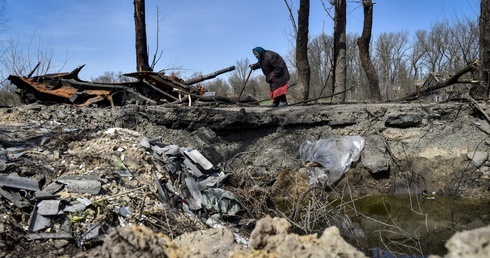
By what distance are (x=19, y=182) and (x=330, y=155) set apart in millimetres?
5207

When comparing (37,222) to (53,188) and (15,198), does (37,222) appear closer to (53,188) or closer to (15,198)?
(15,198)

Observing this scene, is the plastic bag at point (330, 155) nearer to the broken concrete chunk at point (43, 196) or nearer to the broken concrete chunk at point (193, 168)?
the broken concrete chunk at point (193, 168)

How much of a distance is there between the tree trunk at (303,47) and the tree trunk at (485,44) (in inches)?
171

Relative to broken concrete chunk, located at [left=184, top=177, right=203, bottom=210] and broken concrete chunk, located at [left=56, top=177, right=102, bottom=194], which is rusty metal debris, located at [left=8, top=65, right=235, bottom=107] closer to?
broken concrete chunk, located at [left=184, top=177, right=203, bottom=210]

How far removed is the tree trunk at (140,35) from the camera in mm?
11703

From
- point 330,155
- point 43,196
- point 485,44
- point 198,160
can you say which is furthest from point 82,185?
point 485,44

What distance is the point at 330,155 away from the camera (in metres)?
7.41

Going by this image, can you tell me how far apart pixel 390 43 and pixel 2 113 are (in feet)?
186

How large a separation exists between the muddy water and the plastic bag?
2.41ft

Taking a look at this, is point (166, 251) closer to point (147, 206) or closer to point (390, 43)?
point (147, 206)

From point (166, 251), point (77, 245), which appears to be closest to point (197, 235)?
point (166, 251)

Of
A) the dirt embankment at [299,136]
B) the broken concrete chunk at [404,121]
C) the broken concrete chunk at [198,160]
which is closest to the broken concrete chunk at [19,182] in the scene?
the dirt embankment at [299,136]

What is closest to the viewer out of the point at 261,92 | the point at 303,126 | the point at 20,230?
the point at 20,230

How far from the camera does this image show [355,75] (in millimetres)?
47312
